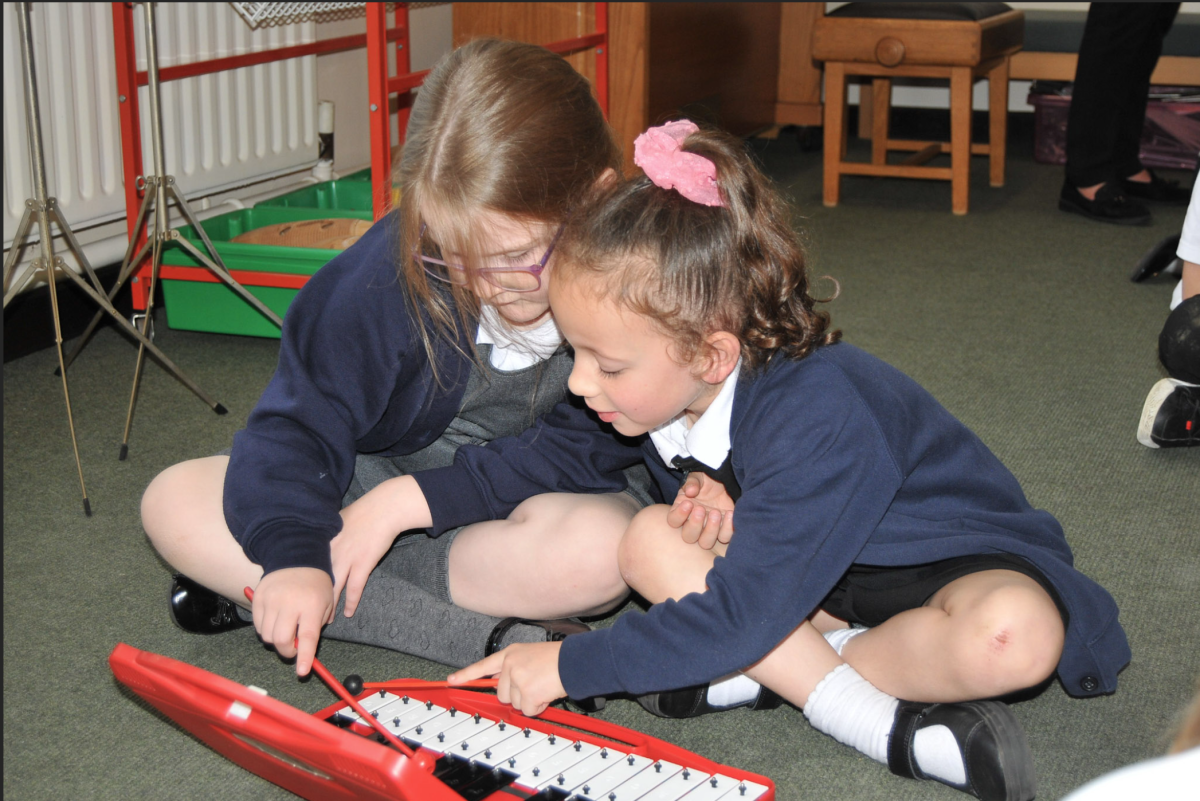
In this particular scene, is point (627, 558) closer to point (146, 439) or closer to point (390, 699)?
point (390, 699)

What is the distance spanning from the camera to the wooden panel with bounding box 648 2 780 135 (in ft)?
7.98

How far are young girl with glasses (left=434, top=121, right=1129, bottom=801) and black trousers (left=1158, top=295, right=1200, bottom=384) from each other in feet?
2.02

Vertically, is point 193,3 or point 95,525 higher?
point 193,3

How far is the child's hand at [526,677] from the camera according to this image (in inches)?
29.7

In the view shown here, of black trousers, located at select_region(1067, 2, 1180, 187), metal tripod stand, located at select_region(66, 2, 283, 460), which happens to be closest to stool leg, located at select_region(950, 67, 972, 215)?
black trousers, located at select_region(1067, 2, 1180, 187)

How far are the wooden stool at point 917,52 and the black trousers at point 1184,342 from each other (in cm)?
122

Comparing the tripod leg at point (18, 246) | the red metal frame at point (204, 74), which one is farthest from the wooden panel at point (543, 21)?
the tripod leg at point (18, 246)

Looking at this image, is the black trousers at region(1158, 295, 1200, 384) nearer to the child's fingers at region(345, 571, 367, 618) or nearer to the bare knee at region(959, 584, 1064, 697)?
the bare knee at region(959, 584, 1064, 697)

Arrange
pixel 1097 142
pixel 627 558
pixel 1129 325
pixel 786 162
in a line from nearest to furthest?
pixel 627 558 → pixel 1129 325 → pixel 1097 142 → pixel 786 162

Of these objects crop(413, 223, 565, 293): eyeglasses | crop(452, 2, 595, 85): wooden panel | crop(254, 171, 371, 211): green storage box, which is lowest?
crop(254, 171, 371, 211): green storage box

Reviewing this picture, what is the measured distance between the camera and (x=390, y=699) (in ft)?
2.66

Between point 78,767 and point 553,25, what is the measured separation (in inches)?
75.8

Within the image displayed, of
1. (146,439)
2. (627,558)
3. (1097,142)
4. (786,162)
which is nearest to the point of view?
(627,558)

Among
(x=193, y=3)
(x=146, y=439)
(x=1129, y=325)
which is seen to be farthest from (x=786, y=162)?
(x=146, y=439)
